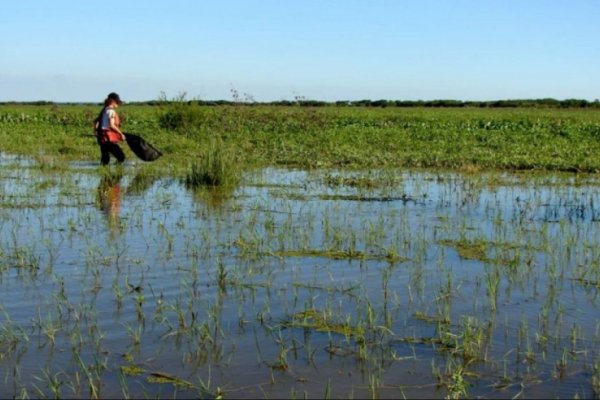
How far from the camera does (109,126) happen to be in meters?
15.2

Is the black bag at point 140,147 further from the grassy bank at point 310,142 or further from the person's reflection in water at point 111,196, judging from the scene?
the person's reflection in water at point 111,196

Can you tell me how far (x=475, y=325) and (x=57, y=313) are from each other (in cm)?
277

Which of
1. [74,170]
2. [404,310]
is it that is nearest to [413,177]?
[74,170]

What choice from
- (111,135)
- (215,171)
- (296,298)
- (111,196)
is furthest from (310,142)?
(296,298)

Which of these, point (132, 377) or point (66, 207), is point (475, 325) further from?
point (66, 207)

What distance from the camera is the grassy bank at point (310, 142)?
57.8 feet

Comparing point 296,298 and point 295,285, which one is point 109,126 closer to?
point 295,285

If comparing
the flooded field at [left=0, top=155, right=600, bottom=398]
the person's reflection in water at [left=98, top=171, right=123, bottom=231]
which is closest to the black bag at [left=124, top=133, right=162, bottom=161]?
the person's reflection in water at [left=98, top=171, right=123, bottom=231]

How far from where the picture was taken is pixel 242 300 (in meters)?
5.96

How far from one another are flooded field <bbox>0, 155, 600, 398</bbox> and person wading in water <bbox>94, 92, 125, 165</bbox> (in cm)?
399

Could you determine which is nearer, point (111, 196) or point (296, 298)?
point (296, 298)

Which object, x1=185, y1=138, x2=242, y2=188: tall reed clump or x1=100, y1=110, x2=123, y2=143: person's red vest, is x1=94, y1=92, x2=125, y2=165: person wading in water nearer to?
x1=100, y1=110, x2=123, y2=143: person's red vest

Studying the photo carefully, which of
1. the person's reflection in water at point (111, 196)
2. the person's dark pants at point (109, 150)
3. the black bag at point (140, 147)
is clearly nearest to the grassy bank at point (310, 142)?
the black bag at point (140, 147)

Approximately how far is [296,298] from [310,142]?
17.1m
